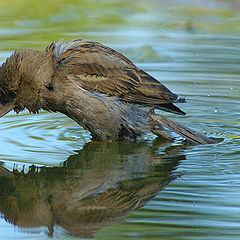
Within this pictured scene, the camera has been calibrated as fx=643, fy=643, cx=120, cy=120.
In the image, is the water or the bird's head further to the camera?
the bird's head

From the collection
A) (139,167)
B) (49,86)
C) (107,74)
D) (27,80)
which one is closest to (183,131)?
(107,74)

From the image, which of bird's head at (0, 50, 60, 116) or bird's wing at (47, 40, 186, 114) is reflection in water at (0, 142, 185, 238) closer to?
bird's wing at (47, 40, 186, 114)

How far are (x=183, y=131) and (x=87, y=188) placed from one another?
1835 millimetres

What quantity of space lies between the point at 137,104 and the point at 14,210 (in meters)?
2.49

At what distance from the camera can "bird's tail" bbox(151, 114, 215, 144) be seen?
21.1ft

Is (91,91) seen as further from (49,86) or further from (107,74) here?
(49,86)

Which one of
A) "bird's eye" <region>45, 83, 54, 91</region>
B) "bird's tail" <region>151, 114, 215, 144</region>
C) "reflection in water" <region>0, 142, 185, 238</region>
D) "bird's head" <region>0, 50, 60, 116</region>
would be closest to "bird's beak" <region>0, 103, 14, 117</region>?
"bird's head" <region>0, 50, 60, 116</region>

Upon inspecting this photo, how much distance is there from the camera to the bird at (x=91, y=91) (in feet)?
21.0

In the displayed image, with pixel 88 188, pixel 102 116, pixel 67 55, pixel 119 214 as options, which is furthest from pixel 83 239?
pixel 67 55

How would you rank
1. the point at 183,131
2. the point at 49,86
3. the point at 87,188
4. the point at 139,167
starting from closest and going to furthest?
the point at 87,188
the point at 139,167
the point at 49,86
the point at 183,131

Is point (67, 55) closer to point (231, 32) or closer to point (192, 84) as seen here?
point (192, 84)

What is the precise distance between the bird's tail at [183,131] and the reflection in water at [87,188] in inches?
10.0

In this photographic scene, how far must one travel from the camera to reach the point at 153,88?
6.65m

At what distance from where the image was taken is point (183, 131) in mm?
6562
